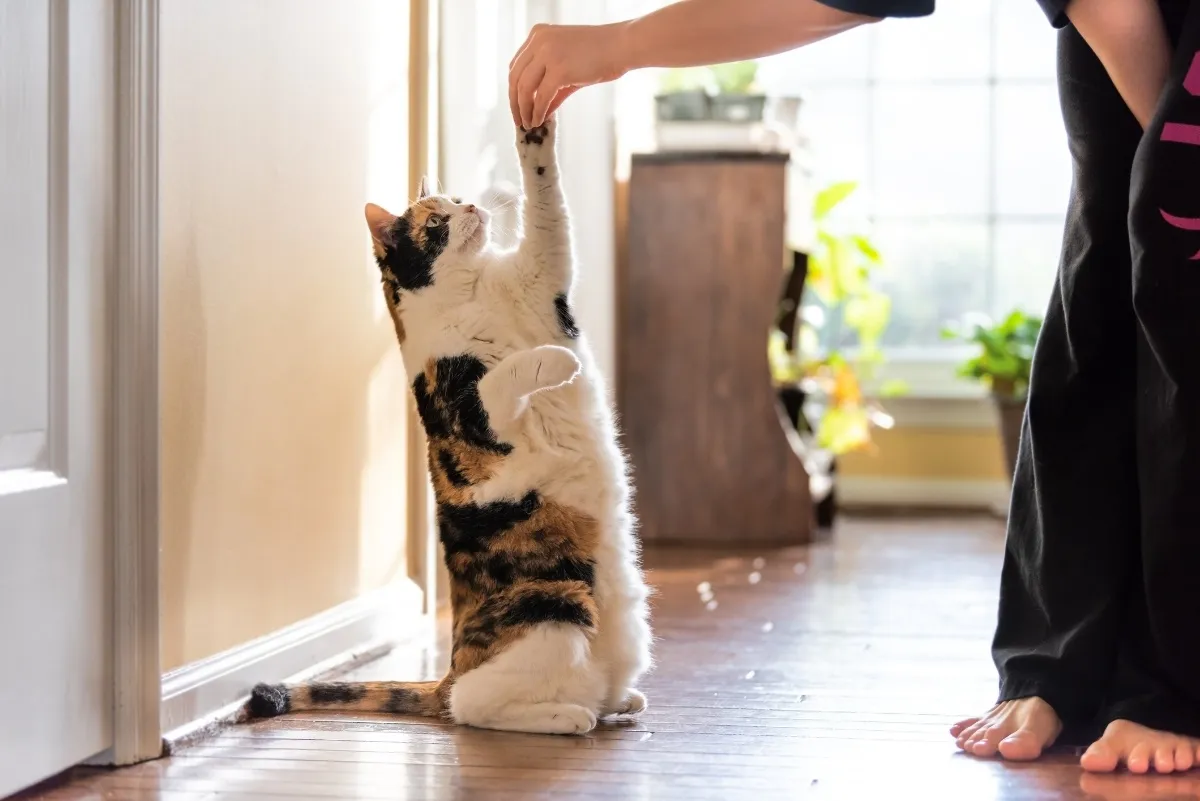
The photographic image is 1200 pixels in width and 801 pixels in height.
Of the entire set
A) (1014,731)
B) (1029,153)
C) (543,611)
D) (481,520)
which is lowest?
(1014,731)

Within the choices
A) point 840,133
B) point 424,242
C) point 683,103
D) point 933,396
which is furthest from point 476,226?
point 840,133

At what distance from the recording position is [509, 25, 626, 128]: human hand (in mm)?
1380

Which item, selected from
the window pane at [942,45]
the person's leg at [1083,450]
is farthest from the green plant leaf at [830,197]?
the person's leg at [1083,450]

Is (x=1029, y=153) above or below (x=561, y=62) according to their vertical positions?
above

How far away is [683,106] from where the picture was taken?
144 inches

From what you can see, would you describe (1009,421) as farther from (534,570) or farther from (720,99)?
(534,570)

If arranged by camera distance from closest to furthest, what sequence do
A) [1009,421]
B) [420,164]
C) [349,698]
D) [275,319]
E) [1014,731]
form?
[1014,731], [349,698], [275,319], [420,164], [1009,421]

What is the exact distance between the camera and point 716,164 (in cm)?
362

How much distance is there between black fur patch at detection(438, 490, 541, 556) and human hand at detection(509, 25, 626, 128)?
477 mm

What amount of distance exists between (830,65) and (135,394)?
11.7ft

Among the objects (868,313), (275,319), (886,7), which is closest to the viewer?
(886,7)

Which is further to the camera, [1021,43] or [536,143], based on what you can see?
[1021,43]

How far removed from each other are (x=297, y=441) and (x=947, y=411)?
2971mm

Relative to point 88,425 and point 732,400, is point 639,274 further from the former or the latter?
point 88,425
